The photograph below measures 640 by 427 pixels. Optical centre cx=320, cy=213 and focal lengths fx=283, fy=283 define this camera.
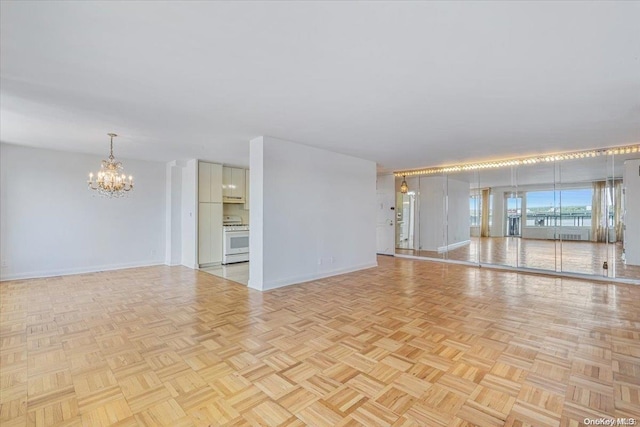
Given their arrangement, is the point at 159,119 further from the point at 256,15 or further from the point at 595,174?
the point at 595,174

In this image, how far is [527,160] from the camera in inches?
247

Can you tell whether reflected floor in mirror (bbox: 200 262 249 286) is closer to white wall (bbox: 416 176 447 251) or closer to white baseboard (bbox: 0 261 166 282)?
white baseboard (bbox: 0 261 166 282)

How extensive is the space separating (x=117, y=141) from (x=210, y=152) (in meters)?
1.57

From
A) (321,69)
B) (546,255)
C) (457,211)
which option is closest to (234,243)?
(321,69)

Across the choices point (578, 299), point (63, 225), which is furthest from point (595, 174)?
point (63, 225)

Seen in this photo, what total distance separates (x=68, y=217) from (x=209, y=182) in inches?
112

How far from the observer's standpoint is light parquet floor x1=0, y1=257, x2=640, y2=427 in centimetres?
181

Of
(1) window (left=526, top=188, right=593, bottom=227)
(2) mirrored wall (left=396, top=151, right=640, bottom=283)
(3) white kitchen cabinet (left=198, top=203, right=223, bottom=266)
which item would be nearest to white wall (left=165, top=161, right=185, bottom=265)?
(3) white kitchen cabinet (left=198, top=203, right=223, bottom=266)

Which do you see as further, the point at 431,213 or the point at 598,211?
the point at 431,213

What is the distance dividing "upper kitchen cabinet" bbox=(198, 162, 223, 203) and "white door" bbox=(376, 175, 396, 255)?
4.79 metres

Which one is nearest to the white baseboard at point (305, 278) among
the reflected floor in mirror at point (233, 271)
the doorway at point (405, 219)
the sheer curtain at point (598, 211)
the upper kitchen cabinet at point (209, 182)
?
the reflected floor in mirror at point (233, 271)

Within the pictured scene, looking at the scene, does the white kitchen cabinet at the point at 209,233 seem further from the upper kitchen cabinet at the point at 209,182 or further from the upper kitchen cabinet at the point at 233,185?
the upper kitchen cabinet at the point at 233,185

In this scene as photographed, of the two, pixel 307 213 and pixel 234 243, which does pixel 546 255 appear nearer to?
pixel 307 213

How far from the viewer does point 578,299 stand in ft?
13.8
